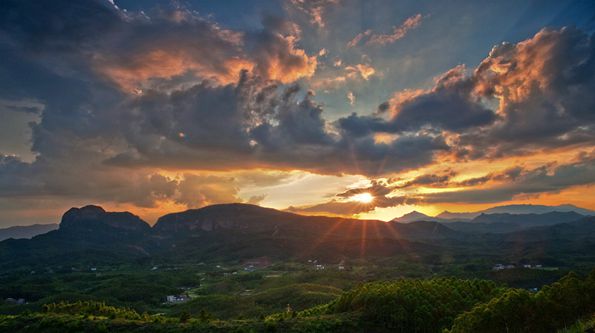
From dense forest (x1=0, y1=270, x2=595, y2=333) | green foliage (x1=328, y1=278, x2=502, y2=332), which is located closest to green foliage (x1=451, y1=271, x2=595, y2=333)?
dense forest (x1=0, y1=270, x2=595, y2=333)

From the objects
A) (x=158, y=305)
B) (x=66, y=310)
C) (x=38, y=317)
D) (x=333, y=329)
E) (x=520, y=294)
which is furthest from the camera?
(x=158, y=305)

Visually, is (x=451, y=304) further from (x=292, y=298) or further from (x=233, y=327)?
(x=292, y=298)

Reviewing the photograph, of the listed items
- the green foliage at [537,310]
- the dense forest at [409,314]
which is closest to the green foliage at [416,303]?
the dense forest at [409,314]

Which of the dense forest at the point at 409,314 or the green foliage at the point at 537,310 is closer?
the green foliage at the point at 537,310

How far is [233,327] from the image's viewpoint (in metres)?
68.7

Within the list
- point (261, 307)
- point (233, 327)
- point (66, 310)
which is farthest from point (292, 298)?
point (233, 327)

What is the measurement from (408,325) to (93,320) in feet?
197

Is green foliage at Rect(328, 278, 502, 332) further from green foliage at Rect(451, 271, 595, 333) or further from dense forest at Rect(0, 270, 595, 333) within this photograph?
green foliage at Rect(451, 271, 595, 333)

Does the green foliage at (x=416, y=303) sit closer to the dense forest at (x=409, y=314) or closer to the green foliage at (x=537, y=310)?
the dense forest at (x=409, y=314)

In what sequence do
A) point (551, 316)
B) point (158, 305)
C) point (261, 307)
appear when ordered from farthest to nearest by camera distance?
point (158, 305) → point (261, 307) → point (551, 316)

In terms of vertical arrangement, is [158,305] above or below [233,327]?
below

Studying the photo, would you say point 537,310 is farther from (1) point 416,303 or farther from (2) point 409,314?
(1) point 416,303

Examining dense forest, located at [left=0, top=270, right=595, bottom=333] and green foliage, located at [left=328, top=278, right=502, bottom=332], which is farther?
green foliage, located at [left=328, top=278, right=502, bottom=332]

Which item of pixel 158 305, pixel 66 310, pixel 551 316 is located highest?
pixel 551 316
